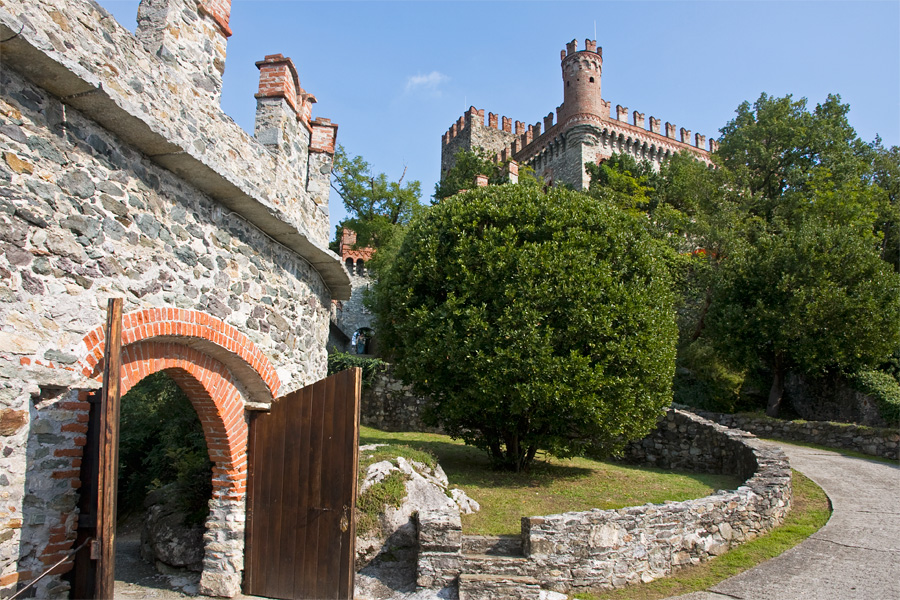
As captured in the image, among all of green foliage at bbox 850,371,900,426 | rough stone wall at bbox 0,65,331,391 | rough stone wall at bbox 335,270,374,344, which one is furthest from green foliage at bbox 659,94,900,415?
rough stone wall at bbox 335,270,374,344

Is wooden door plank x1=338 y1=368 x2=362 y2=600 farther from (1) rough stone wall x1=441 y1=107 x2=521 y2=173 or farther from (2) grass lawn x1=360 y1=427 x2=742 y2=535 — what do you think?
(1) rough stone wall x1=441 y1=107 x2=521 y2=173

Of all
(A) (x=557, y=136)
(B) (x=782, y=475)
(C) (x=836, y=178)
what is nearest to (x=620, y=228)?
(B) (x=782, y=475)

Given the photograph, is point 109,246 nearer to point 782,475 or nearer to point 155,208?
point 155,208

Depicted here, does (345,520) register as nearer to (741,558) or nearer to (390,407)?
(741,558)

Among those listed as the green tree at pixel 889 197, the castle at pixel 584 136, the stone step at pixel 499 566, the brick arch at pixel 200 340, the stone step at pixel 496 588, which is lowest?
the stone step at pixel 496 588

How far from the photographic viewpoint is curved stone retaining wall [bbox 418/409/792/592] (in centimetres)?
685

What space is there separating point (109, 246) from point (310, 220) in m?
3.08

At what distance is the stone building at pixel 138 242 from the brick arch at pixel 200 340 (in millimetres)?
16

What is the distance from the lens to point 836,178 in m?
25.2

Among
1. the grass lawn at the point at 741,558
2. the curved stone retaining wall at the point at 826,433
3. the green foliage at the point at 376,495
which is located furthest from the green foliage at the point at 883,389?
the green foliage at the point at 376,495

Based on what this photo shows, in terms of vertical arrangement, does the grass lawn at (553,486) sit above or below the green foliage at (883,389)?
below

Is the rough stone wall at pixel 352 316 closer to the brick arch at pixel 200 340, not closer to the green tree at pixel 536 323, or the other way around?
the green tree at pixel 536 323

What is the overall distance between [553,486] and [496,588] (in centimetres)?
442

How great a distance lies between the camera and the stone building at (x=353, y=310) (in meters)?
30.4
